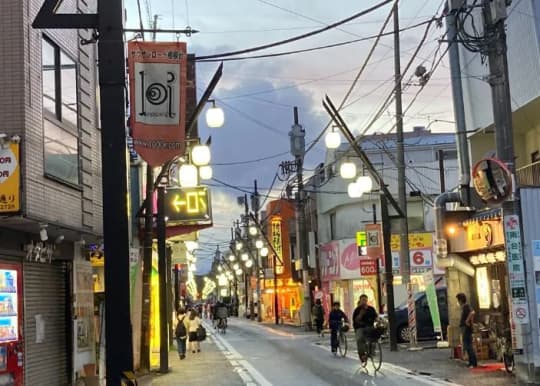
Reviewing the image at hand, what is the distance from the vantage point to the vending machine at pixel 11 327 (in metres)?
12.0

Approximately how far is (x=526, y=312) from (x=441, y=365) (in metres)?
5.31

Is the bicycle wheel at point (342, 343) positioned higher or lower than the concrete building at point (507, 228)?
lower

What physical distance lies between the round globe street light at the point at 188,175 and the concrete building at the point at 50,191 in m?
4.38

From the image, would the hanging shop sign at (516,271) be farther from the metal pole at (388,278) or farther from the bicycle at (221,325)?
the bicycle at (221,325)

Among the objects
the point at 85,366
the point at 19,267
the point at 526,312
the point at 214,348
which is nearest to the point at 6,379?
the point at 19,267

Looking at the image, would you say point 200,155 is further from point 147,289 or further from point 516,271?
point 516,271

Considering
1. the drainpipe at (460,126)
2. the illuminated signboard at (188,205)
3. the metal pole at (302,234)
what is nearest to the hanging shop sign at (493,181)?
the drainpipe at (460,126)

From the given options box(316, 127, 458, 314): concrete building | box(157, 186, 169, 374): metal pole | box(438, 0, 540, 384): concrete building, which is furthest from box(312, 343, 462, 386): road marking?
box(316, 127, 458, 314): concrete building

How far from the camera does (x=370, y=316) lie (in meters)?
19.4

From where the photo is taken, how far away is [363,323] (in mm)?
19359

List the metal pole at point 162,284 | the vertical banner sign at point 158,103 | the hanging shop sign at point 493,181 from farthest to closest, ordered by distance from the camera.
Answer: the metal pole at point 162,284
the hanging shop sign at point 493,181
the vertical banner sign at point 158,103

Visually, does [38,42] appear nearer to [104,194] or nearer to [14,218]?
[14,218]

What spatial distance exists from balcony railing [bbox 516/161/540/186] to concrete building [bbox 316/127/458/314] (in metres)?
20.1

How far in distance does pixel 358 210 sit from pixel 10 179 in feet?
114
